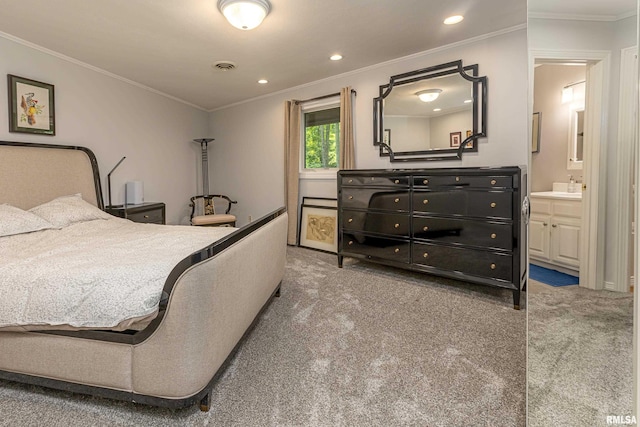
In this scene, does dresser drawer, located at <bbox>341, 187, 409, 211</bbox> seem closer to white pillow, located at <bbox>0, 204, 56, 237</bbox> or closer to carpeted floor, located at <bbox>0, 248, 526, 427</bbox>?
carpeted floor, located at <bbox>0, 248, 526, 427</bbox>

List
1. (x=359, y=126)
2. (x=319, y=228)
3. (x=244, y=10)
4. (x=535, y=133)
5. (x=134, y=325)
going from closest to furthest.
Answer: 1. (x=535, y=133)
2. (x=134, y=325)
3. (x=244, y=10)
4. (x=359, y=126)
5. (x=319, y=228)

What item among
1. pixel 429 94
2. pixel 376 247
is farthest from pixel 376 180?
pixel 429 94

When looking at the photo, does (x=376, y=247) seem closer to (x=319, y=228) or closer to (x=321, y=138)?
(x=319, y=228)

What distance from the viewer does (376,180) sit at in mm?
3361

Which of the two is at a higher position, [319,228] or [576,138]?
[576,138]

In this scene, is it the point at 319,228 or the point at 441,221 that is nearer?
the point at 441,221

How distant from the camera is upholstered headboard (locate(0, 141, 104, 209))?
287 cm

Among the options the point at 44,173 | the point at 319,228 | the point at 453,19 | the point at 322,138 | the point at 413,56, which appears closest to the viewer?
the point at 453,19

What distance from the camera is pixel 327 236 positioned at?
14.8ft

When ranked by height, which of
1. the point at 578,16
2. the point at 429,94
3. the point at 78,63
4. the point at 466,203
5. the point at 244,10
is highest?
the point at 78,63

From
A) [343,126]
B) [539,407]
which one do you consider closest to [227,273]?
[539,407]

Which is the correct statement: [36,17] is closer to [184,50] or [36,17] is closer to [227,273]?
[184,50]

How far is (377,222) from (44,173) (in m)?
3.39

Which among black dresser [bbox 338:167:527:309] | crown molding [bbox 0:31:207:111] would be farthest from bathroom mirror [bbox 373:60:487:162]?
crown molding [bbox 0:31:207:111]
